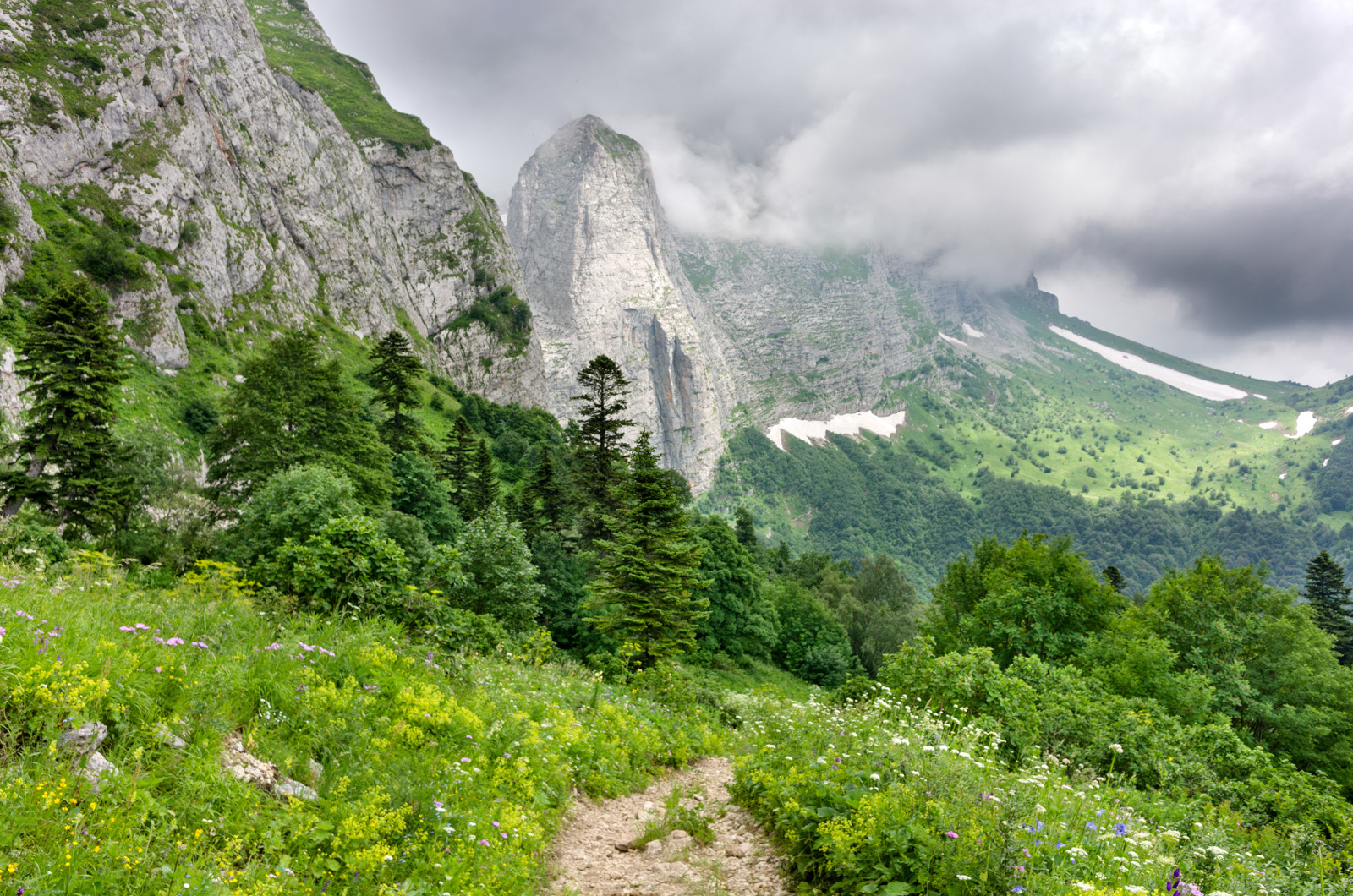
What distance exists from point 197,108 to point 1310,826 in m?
107

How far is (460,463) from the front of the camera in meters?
49.7

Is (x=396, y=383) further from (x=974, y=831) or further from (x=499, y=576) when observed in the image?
(x=974, y=831)

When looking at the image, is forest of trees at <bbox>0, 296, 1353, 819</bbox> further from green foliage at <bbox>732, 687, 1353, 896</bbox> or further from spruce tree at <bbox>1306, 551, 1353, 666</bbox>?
spruce tree at <bbox>1306, 551, 1353, 666</bbox>

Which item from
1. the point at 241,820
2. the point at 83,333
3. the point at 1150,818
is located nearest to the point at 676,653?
the point at 1150,818

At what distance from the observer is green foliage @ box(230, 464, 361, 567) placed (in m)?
12.6

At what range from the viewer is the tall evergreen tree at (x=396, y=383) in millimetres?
41156

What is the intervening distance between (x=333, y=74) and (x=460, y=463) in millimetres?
123412

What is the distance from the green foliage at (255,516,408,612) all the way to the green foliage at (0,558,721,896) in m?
0.82

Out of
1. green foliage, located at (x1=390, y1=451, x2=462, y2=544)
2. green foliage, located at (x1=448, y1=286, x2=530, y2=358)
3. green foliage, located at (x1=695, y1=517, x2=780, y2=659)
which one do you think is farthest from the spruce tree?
green foliage, located at (x1=448, y1=286, x2=530, y2=358)

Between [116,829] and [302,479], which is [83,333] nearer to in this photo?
[302,479]

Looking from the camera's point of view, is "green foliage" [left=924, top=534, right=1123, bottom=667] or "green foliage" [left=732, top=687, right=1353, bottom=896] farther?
"green foliage" [left=924, top=534, right=1123, bottom=667]

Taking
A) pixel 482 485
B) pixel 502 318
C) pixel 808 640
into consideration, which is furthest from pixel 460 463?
pixel 502 318

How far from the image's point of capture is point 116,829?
11.2 feet

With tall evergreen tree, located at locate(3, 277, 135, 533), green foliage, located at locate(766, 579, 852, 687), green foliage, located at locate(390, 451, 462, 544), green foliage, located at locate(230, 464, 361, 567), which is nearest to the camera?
green foliage, located at locate(230, 464, 361, 567)
